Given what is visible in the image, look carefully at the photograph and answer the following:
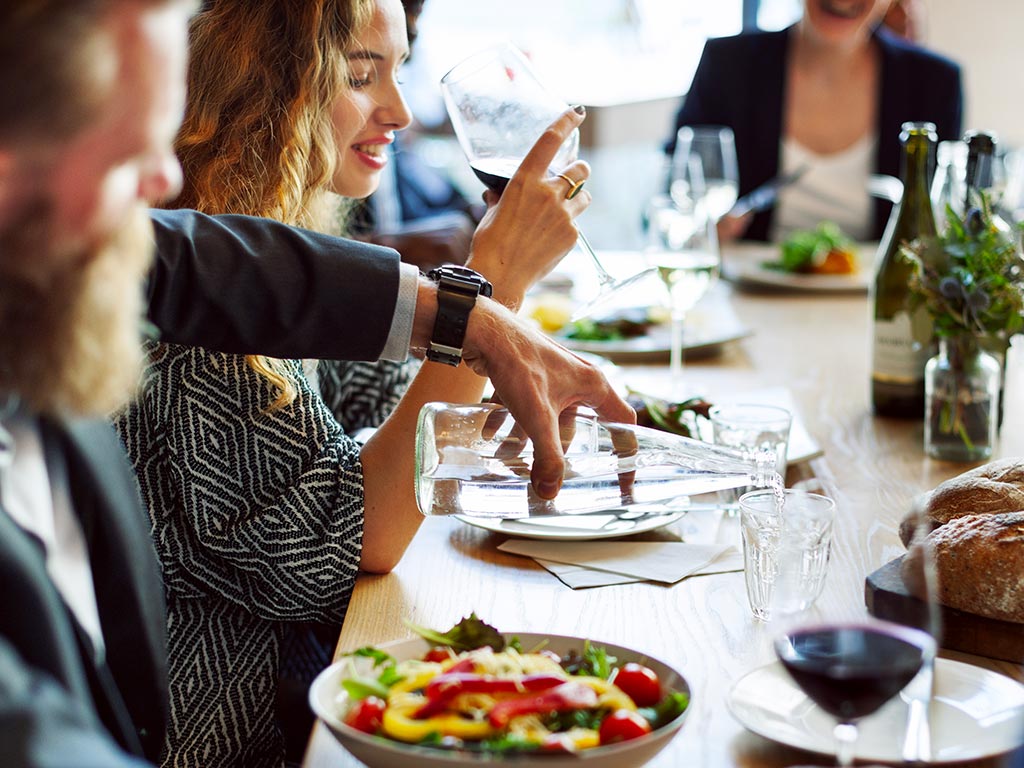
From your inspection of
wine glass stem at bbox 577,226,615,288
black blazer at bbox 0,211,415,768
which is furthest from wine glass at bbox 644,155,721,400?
black blazer at bbox 0,211,415,768

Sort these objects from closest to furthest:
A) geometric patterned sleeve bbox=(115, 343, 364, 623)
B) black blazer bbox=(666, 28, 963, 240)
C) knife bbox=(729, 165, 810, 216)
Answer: geometric patterned sleeve bbox=(115, 343, 364, 623) → knife bbox=(729, 165, 810, 216) → black blazer bbox=(666, 28, 963, 240)

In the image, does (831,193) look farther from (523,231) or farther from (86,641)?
(86,641)

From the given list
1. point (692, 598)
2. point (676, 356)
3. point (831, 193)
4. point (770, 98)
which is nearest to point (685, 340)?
point (676, 356)

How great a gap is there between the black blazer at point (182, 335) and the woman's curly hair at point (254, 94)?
0.30 m

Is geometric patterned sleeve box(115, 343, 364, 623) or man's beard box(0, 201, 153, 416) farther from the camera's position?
geometric patterned sleeve box(115, 343, 364, 623)

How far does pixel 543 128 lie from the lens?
1.37m

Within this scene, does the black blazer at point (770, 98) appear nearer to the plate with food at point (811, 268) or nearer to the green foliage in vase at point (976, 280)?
the plate with food at point (811, 268)

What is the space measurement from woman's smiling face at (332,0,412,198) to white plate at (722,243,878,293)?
4.15 ft

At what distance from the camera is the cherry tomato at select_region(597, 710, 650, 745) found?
75 cm

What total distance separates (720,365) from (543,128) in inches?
30.4

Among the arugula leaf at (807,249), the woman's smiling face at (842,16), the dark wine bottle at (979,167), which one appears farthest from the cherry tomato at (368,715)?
the woman's smiling face at (842,16)

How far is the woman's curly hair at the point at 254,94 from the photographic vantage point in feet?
4.45

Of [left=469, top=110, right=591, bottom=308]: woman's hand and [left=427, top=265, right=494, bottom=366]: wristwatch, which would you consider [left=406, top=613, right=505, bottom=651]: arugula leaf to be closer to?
[left=427, top=265, right=494, bottom=366]: wristwatch

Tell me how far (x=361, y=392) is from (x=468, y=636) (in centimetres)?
87
